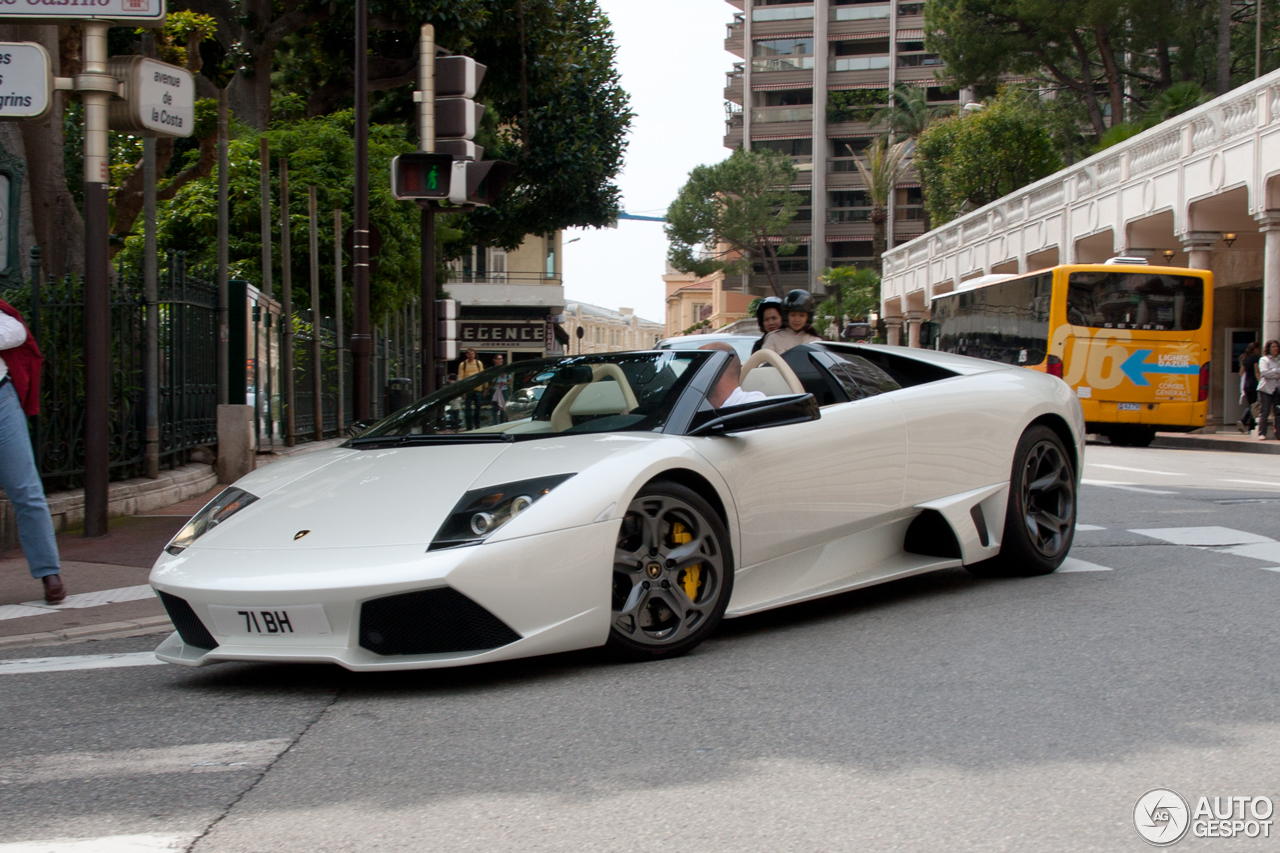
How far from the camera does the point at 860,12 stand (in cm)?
9100

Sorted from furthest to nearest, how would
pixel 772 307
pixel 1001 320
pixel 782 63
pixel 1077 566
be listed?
1. pixel 782 63
2. pixel 1001 320
3. pixel 772 307
4. pixel 1077 566

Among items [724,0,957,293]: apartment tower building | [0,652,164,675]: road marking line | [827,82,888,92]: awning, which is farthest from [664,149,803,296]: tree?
[0,652,164,675]: road marking line

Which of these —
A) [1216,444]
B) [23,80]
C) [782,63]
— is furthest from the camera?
[782,63]

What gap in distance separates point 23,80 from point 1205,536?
7.05m

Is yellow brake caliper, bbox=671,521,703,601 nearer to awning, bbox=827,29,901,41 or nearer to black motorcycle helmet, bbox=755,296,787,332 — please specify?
black motorcycle helmet, bbox=755,296,787,332

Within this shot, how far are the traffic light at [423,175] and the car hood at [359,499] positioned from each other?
651 centimetres

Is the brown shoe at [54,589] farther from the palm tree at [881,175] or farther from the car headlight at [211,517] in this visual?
the palm tree at [881,175]

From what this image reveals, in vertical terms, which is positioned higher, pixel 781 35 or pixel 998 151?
pixel 781 35

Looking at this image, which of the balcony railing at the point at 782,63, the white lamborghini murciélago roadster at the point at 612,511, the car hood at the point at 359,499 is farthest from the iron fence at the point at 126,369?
the balcony railing at the point at 782,63

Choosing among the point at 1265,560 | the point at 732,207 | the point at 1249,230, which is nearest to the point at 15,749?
the point at 1265,560

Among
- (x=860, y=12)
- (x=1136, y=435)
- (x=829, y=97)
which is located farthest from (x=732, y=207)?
(x=1136, y=435)

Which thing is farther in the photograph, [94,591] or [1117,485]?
[1117,485]

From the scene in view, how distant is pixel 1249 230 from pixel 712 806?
90.5 ft

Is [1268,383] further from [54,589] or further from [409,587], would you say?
[409,587]
